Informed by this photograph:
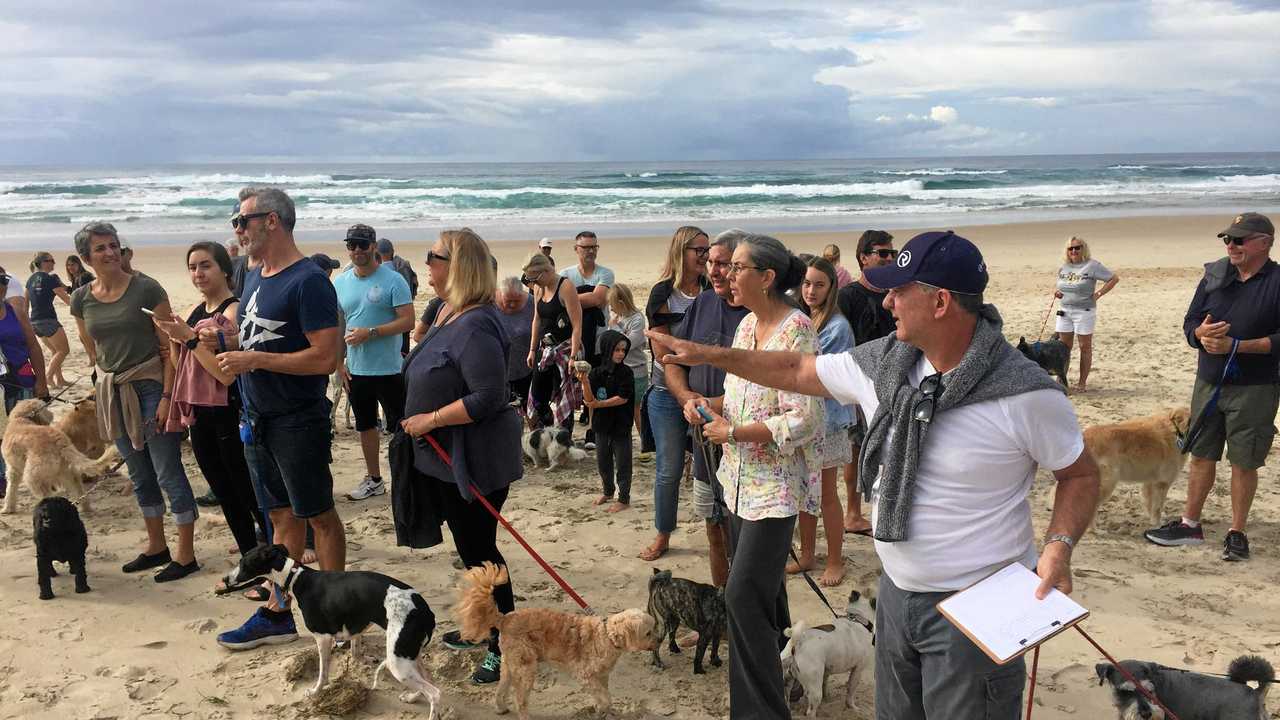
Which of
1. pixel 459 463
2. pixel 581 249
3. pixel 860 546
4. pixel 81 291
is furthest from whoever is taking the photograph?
pixel 581 249

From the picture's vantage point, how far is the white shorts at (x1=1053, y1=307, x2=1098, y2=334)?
9.38m

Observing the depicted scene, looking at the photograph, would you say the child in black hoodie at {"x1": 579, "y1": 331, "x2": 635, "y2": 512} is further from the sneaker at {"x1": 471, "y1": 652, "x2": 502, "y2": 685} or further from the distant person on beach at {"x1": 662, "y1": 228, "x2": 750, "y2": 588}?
the sneaker at {"x1": 471, "y1": 652, "x2": 502, "y2": 685}

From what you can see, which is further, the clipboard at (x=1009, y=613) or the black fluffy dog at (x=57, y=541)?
the black fluffy dog at (x=57, y=541)

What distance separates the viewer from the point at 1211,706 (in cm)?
336

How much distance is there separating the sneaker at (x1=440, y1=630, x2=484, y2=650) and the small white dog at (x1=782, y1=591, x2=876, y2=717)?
153cm

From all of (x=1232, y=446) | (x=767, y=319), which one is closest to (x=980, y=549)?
(x=767, y=319)

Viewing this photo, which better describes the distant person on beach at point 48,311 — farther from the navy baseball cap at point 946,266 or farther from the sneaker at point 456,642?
the navy baseball cap at point 946,266

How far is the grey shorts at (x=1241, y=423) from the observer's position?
5105 millimetres

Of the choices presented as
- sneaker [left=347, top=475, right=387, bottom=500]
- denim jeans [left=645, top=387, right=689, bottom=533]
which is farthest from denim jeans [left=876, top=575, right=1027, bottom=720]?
sneaker [left=347, top=475, right=387, bottom=500]

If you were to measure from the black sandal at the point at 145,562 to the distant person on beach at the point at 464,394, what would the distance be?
2.47 m

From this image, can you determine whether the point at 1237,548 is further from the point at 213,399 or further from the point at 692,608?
the point at 213,399

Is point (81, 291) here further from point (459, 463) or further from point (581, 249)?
point (581, 249)

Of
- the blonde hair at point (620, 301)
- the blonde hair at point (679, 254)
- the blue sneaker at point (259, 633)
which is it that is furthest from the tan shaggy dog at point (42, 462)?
the blonde hair at point (679, 254)

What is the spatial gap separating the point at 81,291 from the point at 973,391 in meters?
4.82
